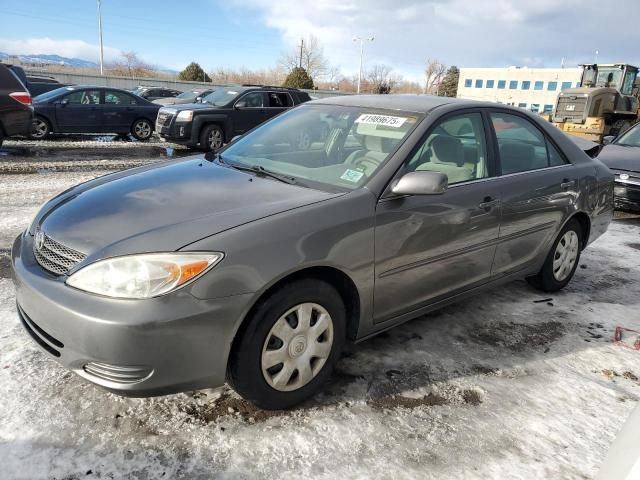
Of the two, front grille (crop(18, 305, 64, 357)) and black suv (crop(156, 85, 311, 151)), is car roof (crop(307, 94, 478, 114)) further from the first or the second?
black suv (crop(156, 85, 311, 151))

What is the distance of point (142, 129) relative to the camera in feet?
45.0

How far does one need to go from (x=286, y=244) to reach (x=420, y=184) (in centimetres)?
86

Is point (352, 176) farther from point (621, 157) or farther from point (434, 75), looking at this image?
point (434, 75)

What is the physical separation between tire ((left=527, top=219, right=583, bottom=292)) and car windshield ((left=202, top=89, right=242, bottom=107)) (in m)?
9.43

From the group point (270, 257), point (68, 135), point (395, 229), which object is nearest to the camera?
point (270, 257)

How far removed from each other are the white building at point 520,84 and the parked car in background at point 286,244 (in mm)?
58032

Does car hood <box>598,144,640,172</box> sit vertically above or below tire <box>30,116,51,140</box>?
above

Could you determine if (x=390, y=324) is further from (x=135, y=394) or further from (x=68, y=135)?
(x=68, y=135)

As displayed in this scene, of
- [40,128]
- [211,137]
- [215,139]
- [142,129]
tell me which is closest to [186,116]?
[211,137]

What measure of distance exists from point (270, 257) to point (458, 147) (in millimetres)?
1758

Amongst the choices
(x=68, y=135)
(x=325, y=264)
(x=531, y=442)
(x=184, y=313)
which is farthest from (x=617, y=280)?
(x=68, y=135)

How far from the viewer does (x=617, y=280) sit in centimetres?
491

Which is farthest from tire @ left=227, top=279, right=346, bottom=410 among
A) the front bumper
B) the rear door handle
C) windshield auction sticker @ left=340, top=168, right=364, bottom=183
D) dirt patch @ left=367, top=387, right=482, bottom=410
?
the rear door handle

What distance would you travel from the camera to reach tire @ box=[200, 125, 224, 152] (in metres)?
11.6
